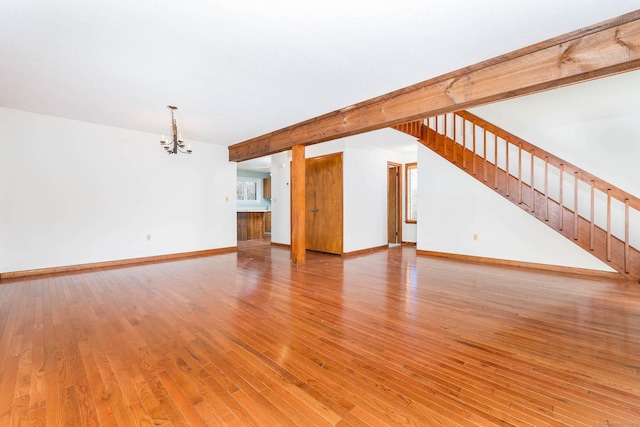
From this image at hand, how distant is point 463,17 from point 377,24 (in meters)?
0.63

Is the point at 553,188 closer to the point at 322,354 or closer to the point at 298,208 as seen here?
the point at 298,208

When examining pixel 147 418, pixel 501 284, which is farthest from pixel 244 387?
pixel 501 284

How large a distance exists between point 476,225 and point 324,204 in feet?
9.96

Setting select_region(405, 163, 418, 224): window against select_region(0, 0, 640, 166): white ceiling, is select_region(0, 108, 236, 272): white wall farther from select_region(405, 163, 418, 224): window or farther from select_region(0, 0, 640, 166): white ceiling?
select_region(405, 163, 418, 224): window

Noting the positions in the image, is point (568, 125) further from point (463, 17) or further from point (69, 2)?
point (69, 2)

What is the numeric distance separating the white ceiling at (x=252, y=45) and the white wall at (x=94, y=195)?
80cm

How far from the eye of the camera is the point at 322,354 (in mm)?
1978

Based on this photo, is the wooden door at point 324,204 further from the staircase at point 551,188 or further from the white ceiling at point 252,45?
the white ceiling at point 252,45

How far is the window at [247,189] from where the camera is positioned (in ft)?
33.6

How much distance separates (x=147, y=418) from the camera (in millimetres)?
1374

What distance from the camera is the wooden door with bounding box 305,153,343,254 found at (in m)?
5.95

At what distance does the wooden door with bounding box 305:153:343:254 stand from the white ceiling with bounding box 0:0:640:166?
2285 millimetres

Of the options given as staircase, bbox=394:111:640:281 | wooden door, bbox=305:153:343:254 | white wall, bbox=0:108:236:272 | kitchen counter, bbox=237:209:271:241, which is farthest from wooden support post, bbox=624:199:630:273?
kitchen counter, bbox=237:209:271:241

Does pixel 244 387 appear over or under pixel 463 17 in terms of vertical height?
under
